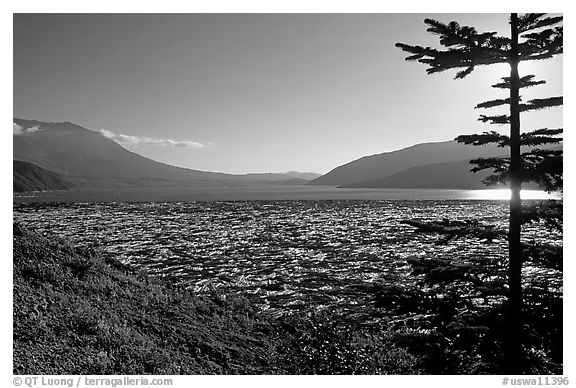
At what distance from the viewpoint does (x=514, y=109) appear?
6598 millimetres

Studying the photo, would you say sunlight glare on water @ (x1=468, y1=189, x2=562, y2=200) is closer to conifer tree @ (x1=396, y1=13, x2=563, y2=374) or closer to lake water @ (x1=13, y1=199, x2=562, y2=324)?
conifer tree @ (x1=396, y1=13, x2=563, y2=374)

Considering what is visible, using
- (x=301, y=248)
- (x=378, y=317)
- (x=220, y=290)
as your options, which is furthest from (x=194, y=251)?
(x=378, y=317)

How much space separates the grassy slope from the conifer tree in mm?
4516

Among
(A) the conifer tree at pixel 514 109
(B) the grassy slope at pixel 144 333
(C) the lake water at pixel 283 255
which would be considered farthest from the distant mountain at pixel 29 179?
(A) the conifer tree at pixel 514 109

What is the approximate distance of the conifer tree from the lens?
6.29m

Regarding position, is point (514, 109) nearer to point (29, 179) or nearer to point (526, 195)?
point (526, 195)

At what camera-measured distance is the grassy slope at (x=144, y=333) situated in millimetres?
8086

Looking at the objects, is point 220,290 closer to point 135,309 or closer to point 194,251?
point 135,309

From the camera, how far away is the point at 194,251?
82.9 ft

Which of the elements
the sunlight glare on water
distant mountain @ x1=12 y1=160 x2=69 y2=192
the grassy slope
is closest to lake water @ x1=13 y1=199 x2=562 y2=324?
the grassy slope

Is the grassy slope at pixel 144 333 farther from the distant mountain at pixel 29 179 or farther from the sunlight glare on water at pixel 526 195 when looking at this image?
the distant mountain at pixel 29 179

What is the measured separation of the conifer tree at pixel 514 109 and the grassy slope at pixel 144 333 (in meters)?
4.52

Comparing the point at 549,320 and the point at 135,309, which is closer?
the point at 549,320

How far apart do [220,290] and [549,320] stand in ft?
40.8
